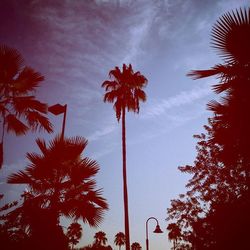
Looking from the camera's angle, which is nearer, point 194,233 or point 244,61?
point 244,61

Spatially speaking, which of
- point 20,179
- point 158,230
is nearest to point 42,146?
point 20,179

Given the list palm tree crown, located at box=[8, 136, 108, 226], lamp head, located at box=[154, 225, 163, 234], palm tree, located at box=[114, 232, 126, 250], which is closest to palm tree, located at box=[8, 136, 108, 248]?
palm tree crown, located at box=[8, 136, 108, 226]

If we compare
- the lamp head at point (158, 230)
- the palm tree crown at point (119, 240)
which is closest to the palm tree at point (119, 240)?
the palm tree crown at point (119, 240)

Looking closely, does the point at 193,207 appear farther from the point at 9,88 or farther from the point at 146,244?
the point at 9,88

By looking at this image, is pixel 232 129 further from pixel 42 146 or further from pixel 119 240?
pixel 119 240

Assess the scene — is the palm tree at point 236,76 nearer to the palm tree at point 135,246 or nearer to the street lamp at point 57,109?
the street lamp at point 57,109

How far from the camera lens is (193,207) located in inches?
833

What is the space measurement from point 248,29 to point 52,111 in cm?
953

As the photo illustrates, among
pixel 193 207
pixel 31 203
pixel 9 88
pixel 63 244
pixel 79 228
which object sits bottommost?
pixel 63 244

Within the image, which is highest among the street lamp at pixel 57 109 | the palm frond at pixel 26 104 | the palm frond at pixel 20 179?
the street lamp at pixel 57 109

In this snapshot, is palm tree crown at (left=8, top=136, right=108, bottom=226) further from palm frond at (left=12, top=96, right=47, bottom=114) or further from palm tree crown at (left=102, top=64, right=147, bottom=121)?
palm tree crown at (left=102, top=64, right=147, bottom=121)

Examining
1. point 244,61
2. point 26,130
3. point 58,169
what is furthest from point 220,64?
point 26,130

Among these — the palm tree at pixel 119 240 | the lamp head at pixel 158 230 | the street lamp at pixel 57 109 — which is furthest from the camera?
the palm tree at pixel 119 240

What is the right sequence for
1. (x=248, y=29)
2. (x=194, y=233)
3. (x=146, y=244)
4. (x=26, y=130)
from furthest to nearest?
1. (x=146, y=244)
2. (x=26, y=130)
3. (x=194, y=233)
4. (x=248, y=29)
